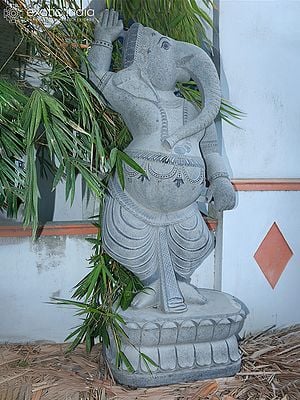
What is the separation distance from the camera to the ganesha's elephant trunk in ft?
6.04

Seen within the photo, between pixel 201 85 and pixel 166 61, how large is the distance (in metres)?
0.16

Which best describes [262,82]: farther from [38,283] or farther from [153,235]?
[38,283]

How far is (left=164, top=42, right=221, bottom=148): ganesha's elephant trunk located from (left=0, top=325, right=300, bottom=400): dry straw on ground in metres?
0.93

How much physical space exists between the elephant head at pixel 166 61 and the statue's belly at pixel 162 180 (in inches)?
5.6

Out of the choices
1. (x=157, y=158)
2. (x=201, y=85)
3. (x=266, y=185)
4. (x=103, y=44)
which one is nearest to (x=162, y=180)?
(x=157, y=158)

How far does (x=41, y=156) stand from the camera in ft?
8.09

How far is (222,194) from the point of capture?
6.38 feet

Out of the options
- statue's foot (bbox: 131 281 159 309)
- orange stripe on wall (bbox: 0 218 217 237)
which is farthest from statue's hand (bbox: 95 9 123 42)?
statue's foot (bbox: 131 281 159 309)

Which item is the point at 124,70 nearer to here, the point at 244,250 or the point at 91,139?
the point at 91,139

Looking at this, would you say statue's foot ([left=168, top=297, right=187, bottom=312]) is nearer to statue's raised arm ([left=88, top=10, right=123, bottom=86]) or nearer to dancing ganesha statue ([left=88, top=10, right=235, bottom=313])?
dancing ganesha statue ([left=88, top=10, right=235, bottom=313])

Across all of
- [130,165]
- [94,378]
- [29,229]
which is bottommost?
[94,378]

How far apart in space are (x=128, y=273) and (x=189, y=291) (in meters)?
0.29

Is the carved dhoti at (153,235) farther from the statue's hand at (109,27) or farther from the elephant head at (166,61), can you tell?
the statue's hand at (109,27)

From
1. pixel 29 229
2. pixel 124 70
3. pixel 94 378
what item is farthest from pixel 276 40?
pixel 94 378
